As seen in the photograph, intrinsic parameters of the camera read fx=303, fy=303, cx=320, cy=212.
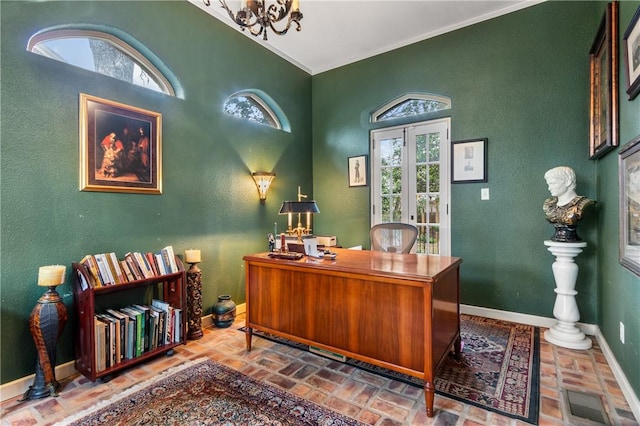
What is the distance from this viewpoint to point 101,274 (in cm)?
218

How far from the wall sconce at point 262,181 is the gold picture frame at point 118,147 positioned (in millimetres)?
1153

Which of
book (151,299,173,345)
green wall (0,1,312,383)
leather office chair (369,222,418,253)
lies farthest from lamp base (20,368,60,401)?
leather office chair (369,222,418,253)

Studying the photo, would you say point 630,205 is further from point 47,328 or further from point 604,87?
point 47,328

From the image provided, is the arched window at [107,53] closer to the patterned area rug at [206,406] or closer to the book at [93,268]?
the book at [93,268]

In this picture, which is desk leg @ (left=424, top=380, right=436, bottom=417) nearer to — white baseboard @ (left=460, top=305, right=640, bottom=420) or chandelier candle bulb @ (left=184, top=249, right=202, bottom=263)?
white baseboard @ (left=460, top=305, right=640, bottom=420)

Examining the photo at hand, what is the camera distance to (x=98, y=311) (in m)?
2.36

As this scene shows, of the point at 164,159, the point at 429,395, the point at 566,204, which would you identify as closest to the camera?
the point at 429,395

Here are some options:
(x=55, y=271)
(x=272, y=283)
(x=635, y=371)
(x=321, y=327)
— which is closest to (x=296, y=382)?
(x=321, y=327)

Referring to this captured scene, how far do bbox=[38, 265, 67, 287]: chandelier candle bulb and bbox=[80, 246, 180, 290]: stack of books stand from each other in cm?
15

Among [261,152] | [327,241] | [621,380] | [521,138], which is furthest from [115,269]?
[521,138]

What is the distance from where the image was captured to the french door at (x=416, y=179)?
3660mm

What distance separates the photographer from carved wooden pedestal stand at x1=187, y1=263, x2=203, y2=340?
2840 mm

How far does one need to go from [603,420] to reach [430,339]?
41.5 inches

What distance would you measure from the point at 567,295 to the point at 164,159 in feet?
12.6
